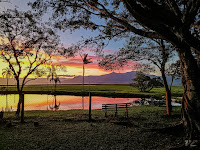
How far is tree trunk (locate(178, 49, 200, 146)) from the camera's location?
741cm

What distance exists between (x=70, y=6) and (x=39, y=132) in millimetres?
9104

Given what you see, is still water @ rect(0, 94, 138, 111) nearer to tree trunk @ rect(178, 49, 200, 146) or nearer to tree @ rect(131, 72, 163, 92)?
tree trunk @ rect(178, 49, 200, 146)

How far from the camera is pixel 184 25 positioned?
6281 mm

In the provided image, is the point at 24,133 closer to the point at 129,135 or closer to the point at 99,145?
the point at 99,145

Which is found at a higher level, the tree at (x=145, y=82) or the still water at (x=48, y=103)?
the tree at (x=145, y=82)

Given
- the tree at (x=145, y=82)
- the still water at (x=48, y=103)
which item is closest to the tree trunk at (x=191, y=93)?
the still water at (x=48, y=103)

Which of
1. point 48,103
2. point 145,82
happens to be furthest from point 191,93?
point 145,82

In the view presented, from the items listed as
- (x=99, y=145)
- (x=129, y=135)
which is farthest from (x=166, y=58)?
(x=99, y=145)

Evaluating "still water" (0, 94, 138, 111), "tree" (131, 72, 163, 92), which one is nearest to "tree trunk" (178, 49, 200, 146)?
"still water" (0, 94, 138, 111)

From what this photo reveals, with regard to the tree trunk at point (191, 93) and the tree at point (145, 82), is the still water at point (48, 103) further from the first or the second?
the tree at point (145, 82)

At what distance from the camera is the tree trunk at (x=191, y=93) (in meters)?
7.41

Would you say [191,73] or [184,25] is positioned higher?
[184,25]

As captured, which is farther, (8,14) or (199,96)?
(8,14)

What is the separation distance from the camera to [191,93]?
775cm
